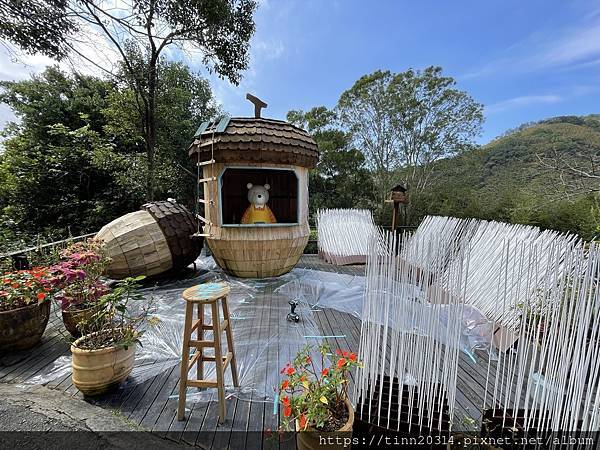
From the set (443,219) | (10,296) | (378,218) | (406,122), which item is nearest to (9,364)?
(10,296)

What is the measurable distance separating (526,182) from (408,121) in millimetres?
5320

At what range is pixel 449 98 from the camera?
11609 mm

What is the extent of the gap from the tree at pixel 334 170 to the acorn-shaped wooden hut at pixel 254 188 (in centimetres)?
775

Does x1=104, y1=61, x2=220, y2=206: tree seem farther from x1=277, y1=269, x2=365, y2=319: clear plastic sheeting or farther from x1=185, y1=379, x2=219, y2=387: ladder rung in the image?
x1=185, y1=379, x2=219, y2=387: ladder rung

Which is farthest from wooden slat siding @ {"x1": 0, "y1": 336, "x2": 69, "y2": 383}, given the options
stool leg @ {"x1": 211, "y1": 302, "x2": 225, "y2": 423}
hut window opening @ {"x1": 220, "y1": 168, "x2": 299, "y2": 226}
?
hut window opening @ {"x1": 220, "y1": 168, "x2": 299, "y2": 226}

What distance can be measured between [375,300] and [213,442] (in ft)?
4.30

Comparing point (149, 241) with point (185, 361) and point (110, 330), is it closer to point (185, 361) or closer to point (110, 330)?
point (110, 330)

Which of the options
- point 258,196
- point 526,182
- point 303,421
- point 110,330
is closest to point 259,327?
point 110,330

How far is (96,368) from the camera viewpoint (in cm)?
186

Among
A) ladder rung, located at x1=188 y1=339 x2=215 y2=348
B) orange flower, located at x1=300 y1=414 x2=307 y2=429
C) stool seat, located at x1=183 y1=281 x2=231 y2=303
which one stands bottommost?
orange flower, located at x1=300 y1=414 x2=307 y2=429

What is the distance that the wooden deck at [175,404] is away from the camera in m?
1.61

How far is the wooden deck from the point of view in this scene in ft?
5.27

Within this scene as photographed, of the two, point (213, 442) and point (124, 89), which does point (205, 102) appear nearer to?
point (124, 89)

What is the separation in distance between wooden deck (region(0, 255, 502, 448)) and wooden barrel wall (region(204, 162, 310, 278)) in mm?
2156
